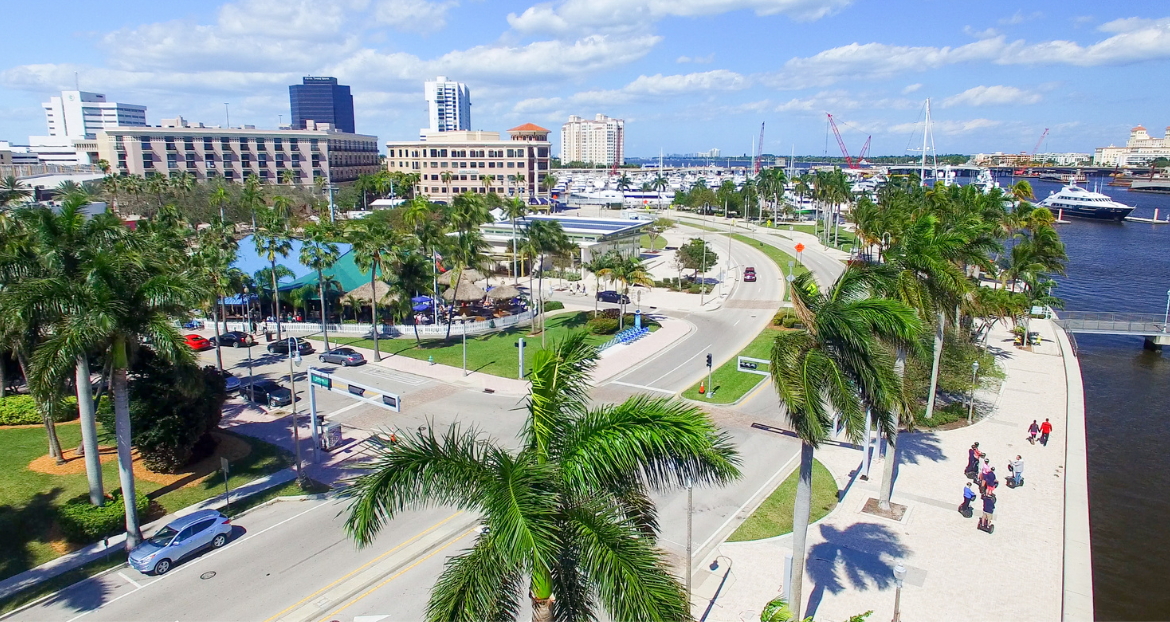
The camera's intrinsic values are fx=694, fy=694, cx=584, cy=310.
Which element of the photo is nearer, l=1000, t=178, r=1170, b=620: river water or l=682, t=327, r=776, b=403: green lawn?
l=1000, t=178, r=1170, b=620: river water

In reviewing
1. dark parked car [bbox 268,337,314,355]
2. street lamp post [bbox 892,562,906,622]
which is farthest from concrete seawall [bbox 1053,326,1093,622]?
dark parked car [bbox 268,337,314,355]

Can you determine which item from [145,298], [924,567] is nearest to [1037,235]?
[924,567]

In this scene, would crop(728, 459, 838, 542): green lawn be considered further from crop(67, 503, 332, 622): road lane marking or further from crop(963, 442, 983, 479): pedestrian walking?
crop(67, 503, 332, 622): road lane marking

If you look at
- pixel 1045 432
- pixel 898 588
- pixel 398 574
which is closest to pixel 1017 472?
pixel 1045 432

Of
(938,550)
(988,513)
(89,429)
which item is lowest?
(938,550)

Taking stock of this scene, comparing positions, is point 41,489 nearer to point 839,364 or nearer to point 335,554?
point 335,554
